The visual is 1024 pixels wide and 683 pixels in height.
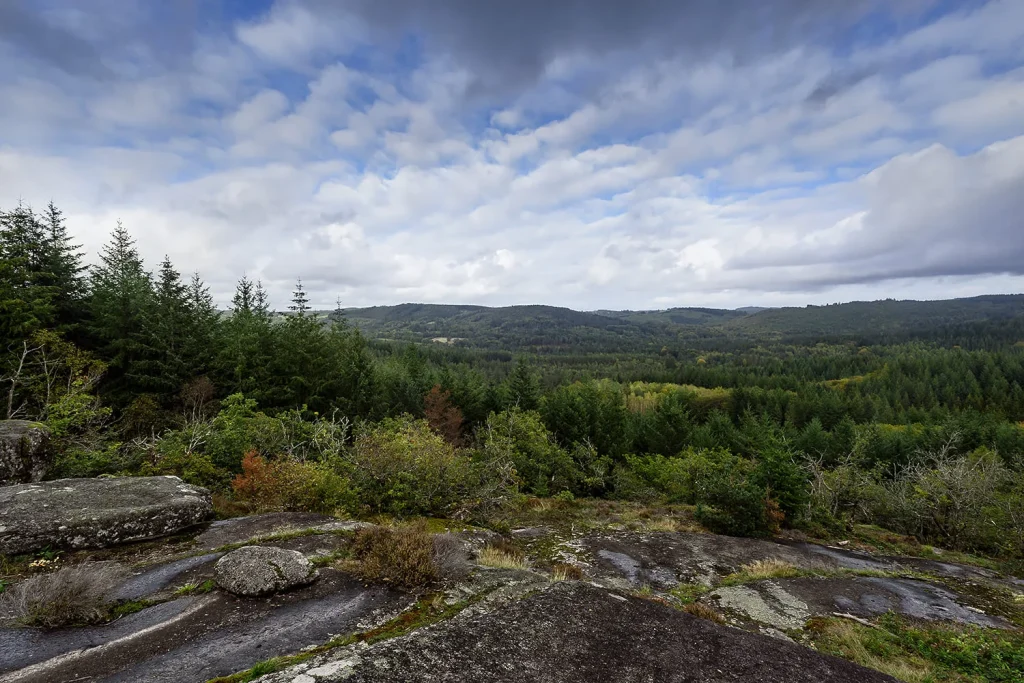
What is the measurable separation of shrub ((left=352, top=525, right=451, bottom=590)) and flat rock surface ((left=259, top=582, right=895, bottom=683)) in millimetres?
1120

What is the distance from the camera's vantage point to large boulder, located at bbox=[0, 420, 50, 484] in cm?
957

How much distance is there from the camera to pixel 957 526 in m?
20.9

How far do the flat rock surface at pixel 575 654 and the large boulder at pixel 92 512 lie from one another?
22.2 ft

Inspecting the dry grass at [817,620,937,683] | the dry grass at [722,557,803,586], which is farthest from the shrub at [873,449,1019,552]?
the dry grass at [817,620,937,683]

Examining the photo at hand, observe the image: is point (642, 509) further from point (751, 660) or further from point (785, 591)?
point (751, 660)

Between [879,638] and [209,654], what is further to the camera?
[879,638]

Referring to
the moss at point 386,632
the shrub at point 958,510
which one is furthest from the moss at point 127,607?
the shrub at point 958,510

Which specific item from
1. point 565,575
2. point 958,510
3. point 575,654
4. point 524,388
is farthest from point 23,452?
point 524,388

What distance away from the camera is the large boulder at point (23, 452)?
9575 millimetres

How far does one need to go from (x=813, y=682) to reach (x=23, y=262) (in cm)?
3714

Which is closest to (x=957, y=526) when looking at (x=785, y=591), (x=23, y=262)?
(x=785, y=591)

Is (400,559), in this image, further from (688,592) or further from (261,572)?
(688,592)

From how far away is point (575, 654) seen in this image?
4480 mm

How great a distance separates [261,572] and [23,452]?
9184 mm
